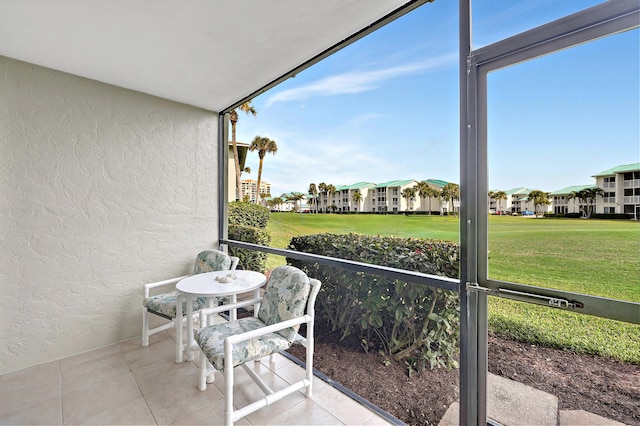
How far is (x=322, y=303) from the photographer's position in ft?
9.15

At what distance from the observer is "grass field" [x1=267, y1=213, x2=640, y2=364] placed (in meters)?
1.20

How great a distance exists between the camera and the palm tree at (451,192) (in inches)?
69.0

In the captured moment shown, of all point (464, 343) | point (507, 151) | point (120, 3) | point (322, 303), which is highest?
point (120, 3)

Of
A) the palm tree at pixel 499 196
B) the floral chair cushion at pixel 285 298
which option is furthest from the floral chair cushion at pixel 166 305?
the palm tree at pixel 499 196

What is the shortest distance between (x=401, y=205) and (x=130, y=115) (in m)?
2.95

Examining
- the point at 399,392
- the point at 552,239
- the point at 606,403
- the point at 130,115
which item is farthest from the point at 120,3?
the point at 606,403

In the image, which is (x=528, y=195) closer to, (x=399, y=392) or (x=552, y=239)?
(x=552, y=239)

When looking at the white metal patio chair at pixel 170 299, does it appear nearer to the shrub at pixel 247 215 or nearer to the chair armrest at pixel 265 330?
the chair armrest at pixel 265 330

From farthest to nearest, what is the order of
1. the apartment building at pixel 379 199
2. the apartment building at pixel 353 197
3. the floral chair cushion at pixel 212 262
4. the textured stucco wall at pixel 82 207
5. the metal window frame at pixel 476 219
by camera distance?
the floral chair cushion at pixel 212 262, the apartment building at pixel 353 197, the textured stucco wall at pixel 82 207, the apartment building at pixel 379 199, the metal window frame at pixel 476 219

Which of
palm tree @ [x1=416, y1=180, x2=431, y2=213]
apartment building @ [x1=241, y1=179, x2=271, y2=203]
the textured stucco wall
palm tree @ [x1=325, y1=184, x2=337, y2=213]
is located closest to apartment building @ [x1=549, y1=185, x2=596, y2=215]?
palm tree @ [x1=416, y1=180, x2=431, y2=213]

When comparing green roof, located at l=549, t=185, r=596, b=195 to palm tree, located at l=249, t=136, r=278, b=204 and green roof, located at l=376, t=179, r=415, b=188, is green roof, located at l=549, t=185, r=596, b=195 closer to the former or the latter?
green roof, located at l=376, t=179, r=415, b=188

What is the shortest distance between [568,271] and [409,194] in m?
1.08

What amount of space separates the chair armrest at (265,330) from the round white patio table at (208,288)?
0.55 meters

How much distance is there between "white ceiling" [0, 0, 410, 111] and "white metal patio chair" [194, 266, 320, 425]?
180 centimetres
